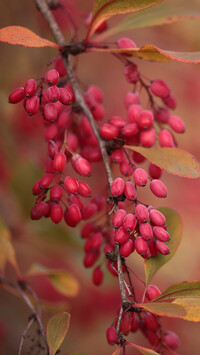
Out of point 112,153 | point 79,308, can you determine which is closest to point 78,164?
point 112,153

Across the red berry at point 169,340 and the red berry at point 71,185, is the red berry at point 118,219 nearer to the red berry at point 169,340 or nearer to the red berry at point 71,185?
the red berry at point 71,185

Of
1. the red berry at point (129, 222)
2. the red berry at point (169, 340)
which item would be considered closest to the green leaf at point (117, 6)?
the red berry at point (129, 222)

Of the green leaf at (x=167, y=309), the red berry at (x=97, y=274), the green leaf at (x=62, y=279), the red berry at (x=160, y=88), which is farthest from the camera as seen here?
the green leaf at (x=62, y=279)

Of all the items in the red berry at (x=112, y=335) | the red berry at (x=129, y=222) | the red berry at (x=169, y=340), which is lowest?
the red berry at (x=169, y=340)

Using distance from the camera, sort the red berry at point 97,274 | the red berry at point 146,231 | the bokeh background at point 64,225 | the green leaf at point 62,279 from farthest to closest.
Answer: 1. the bokeh background at point 64,225
2. the green leaf at point 62,279
3. the red berry at point 97,274
4. the red berry at point 146,231

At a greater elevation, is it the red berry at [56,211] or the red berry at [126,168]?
the red berry at [126,168]

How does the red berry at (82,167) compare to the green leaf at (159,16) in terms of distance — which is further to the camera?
the green leaf at (159,16)

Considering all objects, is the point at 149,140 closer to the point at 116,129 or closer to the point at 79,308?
the point at 116,129

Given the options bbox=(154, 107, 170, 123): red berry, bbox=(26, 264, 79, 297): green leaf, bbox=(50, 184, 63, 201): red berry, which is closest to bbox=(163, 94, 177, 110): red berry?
bbox=(154, 107, 170, 123): red berry
